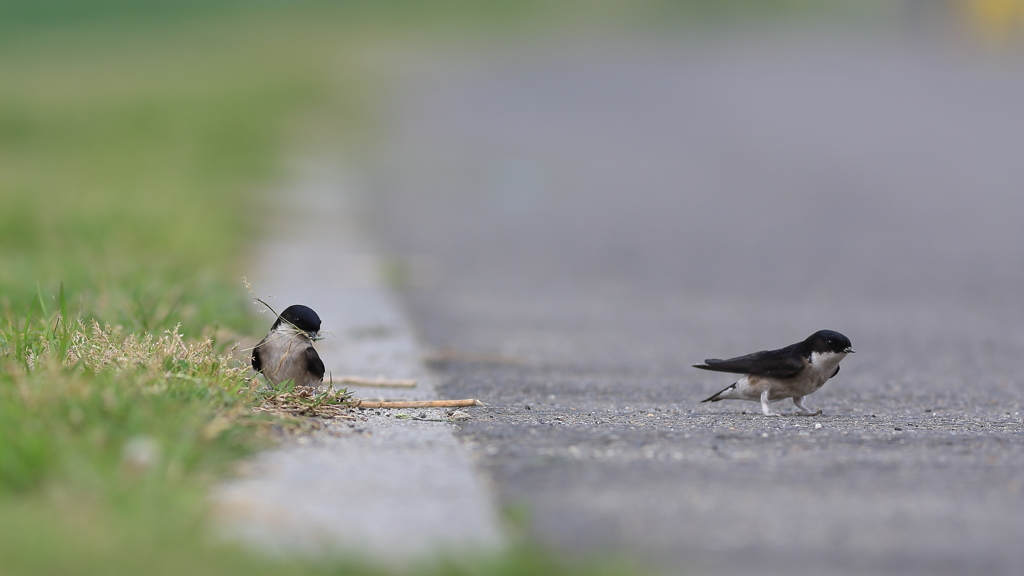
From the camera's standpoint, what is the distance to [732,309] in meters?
8.32

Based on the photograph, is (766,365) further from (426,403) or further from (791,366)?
(426,403)

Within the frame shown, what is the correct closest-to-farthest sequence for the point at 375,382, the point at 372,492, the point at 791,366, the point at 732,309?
the point at 372,492 → the point at 791,366 → the point at 375,382 → the point at 732,309

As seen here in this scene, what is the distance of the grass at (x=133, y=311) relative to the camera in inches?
123

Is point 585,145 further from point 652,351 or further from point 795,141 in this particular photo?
point 652,351

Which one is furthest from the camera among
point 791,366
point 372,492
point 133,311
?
point 133,311

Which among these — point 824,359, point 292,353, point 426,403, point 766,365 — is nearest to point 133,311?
point 292,353

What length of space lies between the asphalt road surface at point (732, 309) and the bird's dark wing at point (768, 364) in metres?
0.20

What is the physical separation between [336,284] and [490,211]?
4.92 metres

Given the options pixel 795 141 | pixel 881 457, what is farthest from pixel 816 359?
pixel 795 141

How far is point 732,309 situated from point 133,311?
3.91 meters

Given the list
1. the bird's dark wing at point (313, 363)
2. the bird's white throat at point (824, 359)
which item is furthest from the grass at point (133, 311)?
the bird's white throat at point (824, 359)

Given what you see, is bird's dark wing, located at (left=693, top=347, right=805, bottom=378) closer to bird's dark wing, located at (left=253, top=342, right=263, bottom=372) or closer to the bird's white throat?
the bird's white throat

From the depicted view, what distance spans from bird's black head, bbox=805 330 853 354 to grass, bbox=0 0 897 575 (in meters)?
2.17

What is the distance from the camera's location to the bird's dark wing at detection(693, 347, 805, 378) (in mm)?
5094
